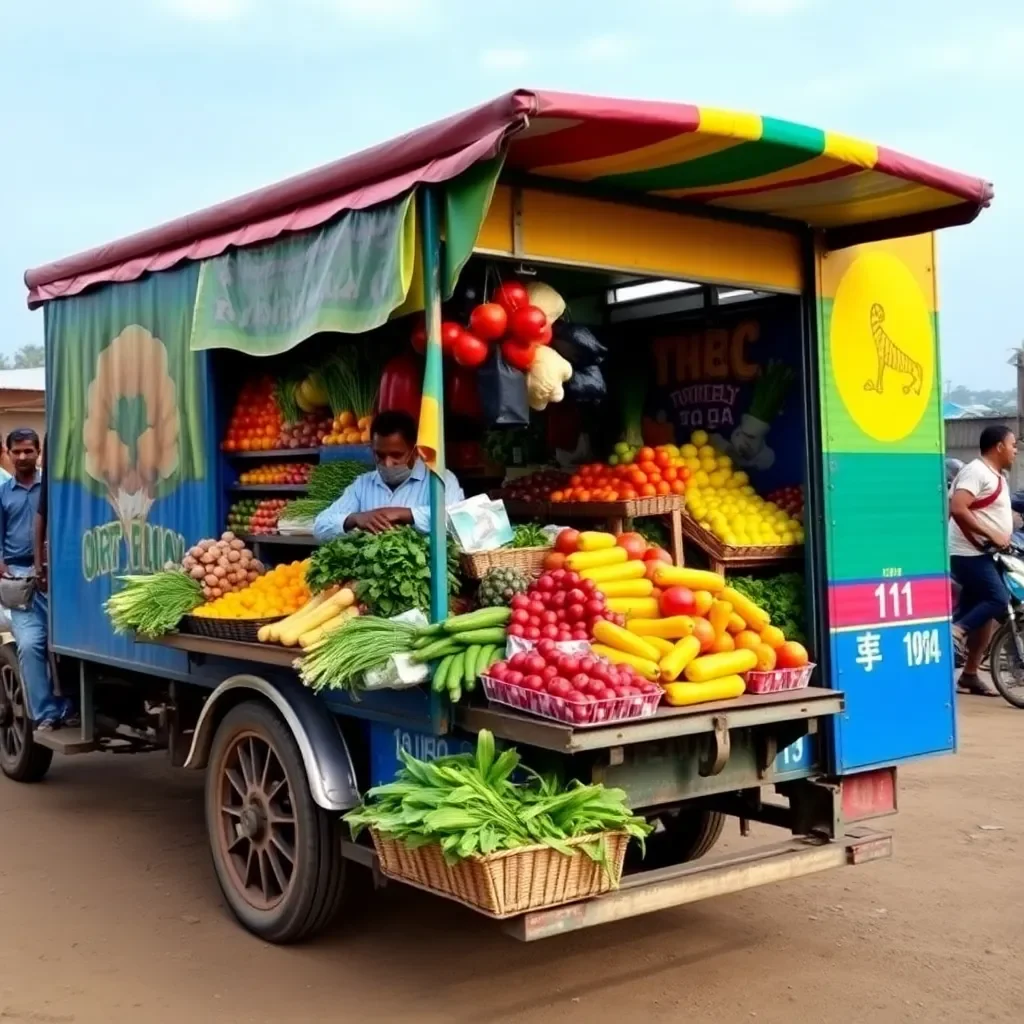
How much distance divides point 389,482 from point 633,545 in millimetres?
1180

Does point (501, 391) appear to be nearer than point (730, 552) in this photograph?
Yes

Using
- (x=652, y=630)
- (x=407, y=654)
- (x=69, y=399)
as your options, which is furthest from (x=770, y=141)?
(x=69, y=399)

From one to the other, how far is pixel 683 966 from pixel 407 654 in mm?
1568

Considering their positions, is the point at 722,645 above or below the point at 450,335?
below

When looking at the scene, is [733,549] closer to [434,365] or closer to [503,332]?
[503,332]

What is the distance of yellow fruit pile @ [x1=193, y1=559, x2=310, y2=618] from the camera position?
5.17 metres

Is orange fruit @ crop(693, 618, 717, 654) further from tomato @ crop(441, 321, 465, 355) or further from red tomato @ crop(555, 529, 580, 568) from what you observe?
tomato @ crop(441, 321, 465, 355)

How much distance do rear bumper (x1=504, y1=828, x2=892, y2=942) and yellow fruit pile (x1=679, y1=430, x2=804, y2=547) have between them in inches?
50.8

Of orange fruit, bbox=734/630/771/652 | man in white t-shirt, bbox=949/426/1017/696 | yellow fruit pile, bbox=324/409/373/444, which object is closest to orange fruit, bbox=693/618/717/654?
orange fruit, bbox=734/630/771/652

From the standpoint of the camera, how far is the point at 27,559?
7648 millimetres

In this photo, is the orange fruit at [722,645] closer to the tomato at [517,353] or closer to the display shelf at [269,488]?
the tomato at [517,353]

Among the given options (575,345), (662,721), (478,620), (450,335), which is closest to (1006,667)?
(575,345)

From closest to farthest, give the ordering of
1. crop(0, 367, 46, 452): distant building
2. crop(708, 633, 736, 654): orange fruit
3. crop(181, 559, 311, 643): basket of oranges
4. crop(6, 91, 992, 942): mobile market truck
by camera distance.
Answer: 1. crop(6, 91, 992, 942): mobile market truck
2. crop(708, 633, 736, 654): orange fruit
3. crop(181, 559, 311, 643): basket of oranges
4. crop(0, 367, 46, 452): distant building

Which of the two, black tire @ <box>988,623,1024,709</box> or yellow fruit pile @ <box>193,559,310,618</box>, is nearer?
yellow fruit pile @ <box>193,559,310,618</box>
